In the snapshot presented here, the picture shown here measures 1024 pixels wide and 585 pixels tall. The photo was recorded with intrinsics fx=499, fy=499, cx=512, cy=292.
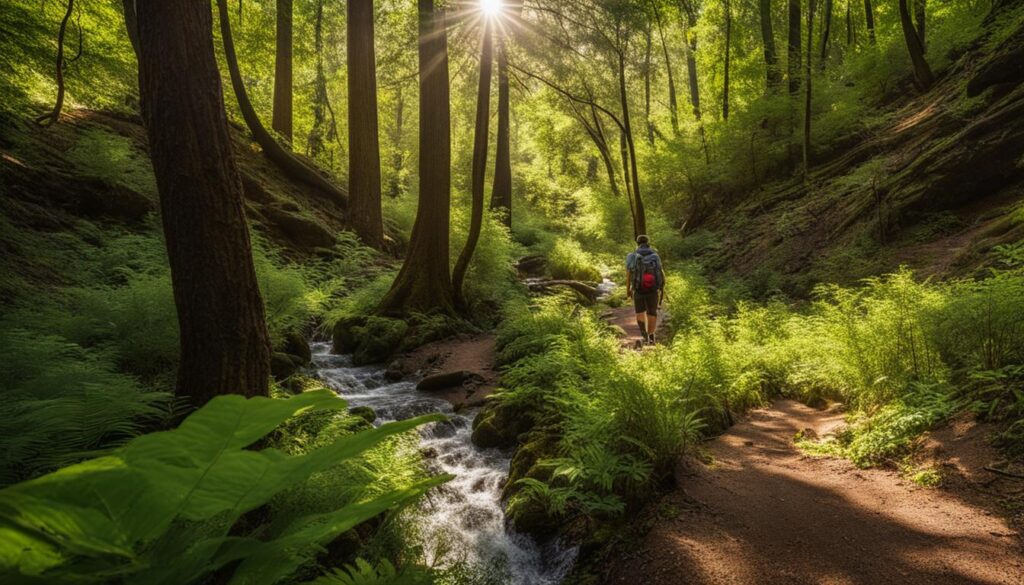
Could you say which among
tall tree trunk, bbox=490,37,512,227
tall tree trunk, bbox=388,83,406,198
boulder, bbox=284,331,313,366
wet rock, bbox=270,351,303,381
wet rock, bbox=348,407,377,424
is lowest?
wet rock, bbox=348,407,377,424

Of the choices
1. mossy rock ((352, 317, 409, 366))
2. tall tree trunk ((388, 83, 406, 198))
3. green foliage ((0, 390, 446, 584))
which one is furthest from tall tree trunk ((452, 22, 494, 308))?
tall tree trunk ((388, 83, 406, 198))

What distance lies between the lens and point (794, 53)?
16.4m

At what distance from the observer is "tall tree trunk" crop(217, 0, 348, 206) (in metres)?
13.7

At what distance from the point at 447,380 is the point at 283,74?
13.2m

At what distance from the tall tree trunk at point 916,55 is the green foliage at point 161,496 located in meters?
18.7

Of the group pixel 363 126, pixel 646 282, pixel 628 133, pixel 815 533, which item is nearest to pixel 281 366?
pixel 646 282

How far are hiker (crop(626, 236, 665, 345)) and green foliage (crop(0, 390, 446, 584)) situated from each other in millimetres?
8545

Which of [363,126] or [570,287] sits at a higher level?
[363,126]

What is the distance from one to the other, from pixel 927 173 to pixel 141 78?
12.6 metres

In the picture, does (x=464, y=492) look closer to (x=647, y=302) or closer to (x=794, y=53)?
(x=647, y=302)

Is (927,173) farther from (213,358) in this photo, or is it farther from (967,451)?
(213,358)

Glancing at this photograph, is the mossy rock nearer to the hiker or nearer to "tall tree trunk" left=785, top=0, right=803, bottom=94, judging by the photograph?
the hiker

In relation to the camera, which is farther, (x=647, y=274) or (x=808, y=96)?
(x=808, y=96)

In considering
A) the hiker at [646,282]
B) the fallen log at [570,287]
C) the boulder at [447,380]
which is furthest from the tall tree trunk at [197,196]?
the fallen log at [570,287]
